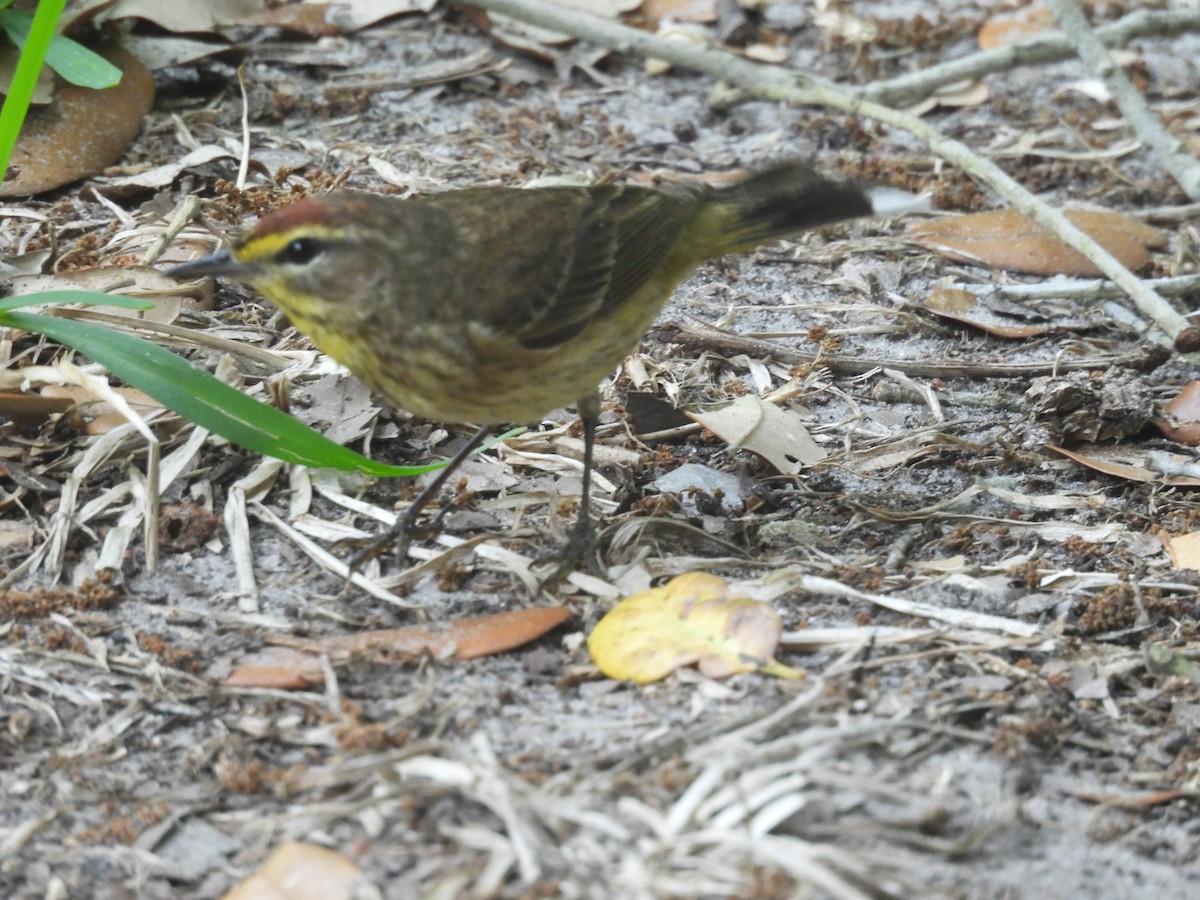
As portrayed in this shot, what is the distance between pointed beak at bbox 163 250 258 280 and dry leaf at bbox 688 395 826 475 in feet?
6.00

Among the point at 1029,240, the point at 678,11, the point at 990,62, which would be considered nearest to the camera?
the point at 1029,240

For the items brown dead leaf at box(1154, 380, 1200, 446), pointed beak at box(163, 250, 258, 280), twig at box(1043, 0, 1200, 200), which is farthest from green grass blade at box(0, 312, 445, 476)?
twig at box(1043, 0, 1200, 200)

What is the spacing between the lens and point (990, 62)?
7371 mm

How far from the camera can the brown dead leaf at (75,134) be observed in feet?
20.0

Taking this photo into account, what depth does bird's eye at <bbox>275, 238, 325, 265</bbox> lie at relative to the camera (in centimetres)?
417

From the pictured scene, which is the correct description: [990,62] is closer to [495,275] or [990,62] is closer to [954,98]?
[954,98]

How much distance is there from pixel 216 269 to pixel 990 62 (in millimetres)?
4751

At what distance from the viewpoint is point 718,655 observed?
3.86 m

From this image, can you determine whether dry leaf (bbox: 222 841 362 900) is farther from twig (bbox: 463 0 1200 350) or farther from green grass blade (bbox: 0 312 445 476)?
twig (bbox: 463 0 1200 350)

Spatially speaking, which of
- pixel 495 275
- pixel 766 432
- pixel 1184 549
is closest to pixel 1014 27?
pixel 766 432

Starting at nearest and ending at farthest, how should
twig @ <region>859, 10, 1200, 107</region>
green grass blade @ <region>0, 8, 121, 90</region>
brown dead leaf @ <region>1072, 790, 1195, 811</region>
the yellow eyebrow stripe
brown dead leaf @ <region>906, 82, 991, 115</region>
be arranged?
1. brown dead leaf @ <region>1072, 790, 1195, 811</region>
2. the yellow eyebrow stripe
3. green grass blade @ <region>0, 8, 121, 90</region>
4. twig @ <region>859, 10, 1200, 107</region>
5. brown dead leaf @ <region>906, 82, 991, 115</region>

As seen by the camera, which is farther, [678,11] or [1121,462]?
[678,11]

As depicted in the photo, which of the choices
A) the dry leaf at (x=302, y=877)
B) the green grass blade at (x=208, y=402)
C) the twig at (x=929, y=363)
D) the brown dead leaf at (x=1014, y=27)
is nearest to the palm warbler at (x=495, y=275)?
the green grass blade at (x=208, y=402)

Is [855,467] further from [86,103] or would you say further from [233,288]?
[86,103]
